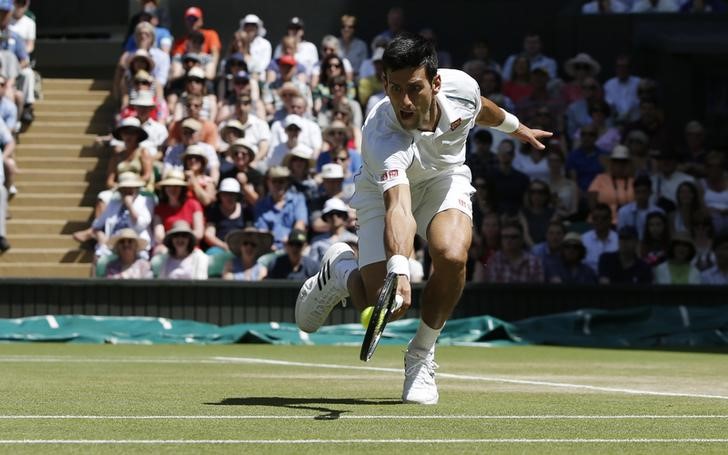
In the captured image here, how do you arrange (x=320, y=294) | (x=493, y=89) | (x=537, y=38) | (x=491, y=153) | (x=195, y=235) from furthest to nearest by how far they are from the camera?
(x=537, y=38), (x=493, y=89), (x=491, y=153), (x=195, y=235), (x=320, y=294)

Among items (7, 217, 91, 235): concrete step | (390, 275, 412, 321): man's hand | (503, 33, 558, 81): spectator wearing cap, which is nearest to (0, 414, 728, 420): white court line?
(390, 275, 412, 321): man's hand

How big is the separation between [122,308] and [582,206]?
583cm

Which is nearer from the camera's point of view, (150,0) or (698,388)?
(698,388)

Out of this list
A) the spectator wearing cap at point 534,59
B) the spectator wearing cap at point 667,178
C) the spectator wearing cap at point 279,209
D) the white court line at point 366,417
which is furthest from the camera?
the spectator wearing cap at point 534,59

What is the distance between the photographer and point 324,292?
28.6 ft

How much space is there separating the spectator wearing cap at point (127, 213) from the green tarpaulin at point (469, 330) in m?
1.51

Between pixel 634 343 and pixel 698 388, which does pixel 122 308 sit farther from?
pixel 698 388

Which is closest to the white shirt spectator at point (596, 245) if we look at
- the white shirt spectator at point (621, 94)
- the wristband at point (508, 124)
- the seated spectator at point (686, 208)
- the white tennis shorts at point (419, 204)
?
the seated spectator at point (686, 208)

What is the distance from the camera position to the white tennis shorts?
26.5 feet

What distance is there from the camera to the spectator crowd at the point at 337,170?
1742 cm

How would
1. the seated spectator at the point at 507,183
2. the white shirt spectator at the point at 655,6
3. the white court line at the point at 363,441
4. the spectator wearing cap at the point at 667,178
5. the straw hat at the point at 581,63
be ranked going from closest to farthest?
the white court line at the point at 363,441
the seated spectator at the point at 507,183
the spectator wearing cap at the point at 667,178
the straw hat at the point at 581,63
the white shirt spectator at the point at 655,6

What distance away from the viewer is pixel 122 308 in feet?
55.6

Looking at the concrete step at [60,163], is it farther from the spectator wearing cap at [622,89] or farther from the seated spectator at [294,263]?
the spectator wearing cap at [622,89]

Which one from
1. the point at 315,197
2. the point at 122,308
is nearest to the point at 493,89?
the point at 315,197
